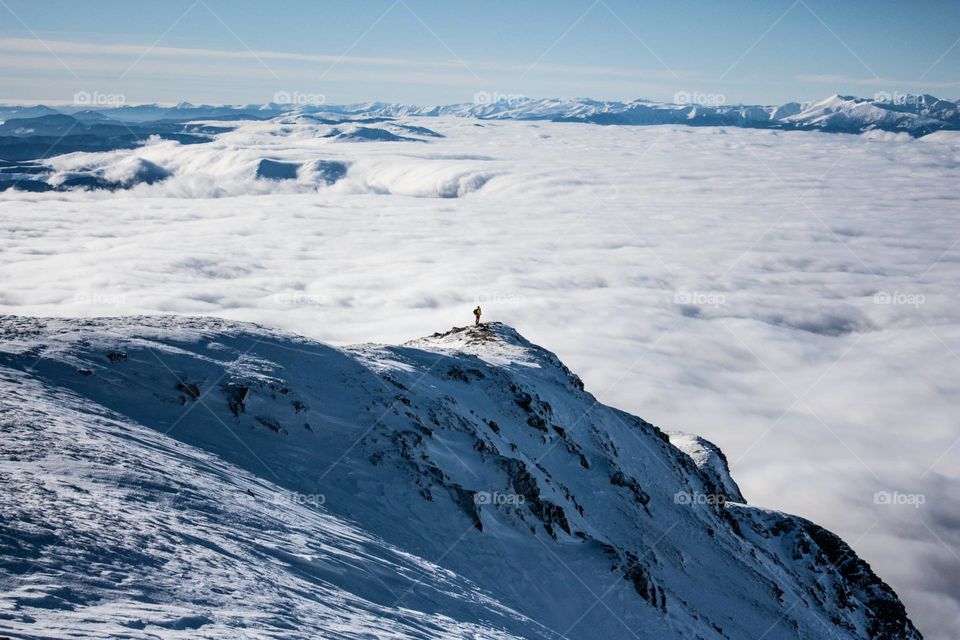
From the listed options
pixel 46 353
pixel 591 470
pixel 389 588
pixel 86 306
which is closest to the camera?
pixel 389 588

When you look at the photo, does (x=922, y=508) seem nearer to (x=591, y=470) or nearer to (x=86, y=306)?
(x=591, y=470)

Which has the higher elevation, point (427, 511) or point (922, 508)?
point (427, 511)

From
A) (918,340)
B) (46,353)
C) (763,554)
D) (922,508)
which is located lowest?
(922,508)

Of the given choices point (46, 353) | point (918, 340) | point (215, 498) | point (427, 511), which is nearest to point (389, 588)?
point (215, 498)

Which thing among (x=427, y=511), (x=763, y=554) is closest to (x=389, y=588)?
(x=427, y=511)

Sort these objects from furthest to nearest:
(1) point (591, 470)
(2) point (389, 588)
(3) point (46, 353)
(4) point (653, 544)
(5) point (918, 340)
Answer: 1. (5) point (918, 340)
2. (1) point (591, 470)
3. (4) point (653, 544)
4. (3) point (46, 353)
5. (2) point (389, 588)

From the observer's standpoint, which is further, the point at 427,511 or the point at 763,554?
the point at 763,554
